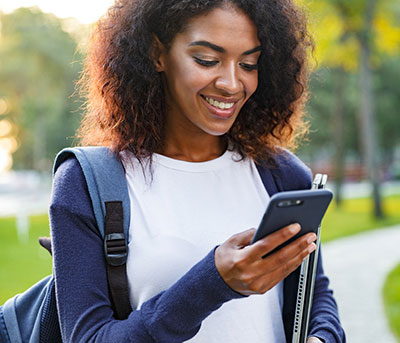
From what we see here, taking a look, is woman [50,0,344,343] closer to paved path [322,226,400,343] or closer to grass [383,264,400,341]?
paved path [322,226,400,343]

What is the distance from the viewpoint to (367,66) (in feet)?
43.4

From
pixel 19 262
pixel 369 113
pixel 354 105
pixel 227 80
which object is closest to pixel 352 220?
pixel 369 113

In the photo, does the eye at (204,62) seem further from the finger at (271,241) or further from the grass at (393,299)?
the grass at (393,299)

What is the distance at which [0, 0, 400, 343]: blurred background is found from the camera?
6.76 m

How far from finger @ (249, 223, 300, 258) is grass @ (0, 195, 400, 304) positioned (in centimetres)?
608

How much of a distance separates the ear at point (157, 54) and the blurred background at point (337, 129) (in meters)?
0.44

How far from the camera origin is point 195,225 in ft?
5.74

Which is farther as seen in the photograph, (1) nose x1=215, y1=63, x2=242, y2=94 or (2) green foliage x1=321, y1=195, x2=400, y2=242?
(2) green foliage x1=321, y1=195, x2=400, y2=242

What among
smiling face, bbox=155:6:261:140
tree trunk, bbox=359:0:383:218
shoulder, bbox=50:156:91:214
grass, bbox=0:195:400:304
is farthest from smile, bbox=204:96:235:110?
tree trunk, bbox=359:0:383:218

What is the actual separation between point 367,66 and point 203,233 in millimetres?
12359

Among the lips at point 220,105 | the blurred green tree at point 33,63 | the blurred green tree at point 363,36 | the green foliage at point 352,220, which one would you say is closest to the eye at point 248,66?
the lips at point 220,105

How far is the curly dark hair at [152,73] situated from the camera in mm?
1787

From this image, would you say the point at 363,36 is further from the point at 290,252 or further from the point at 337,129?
the point at 290,252

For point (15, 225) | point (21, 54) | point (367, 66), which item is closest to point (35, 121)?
point (21, 54)
